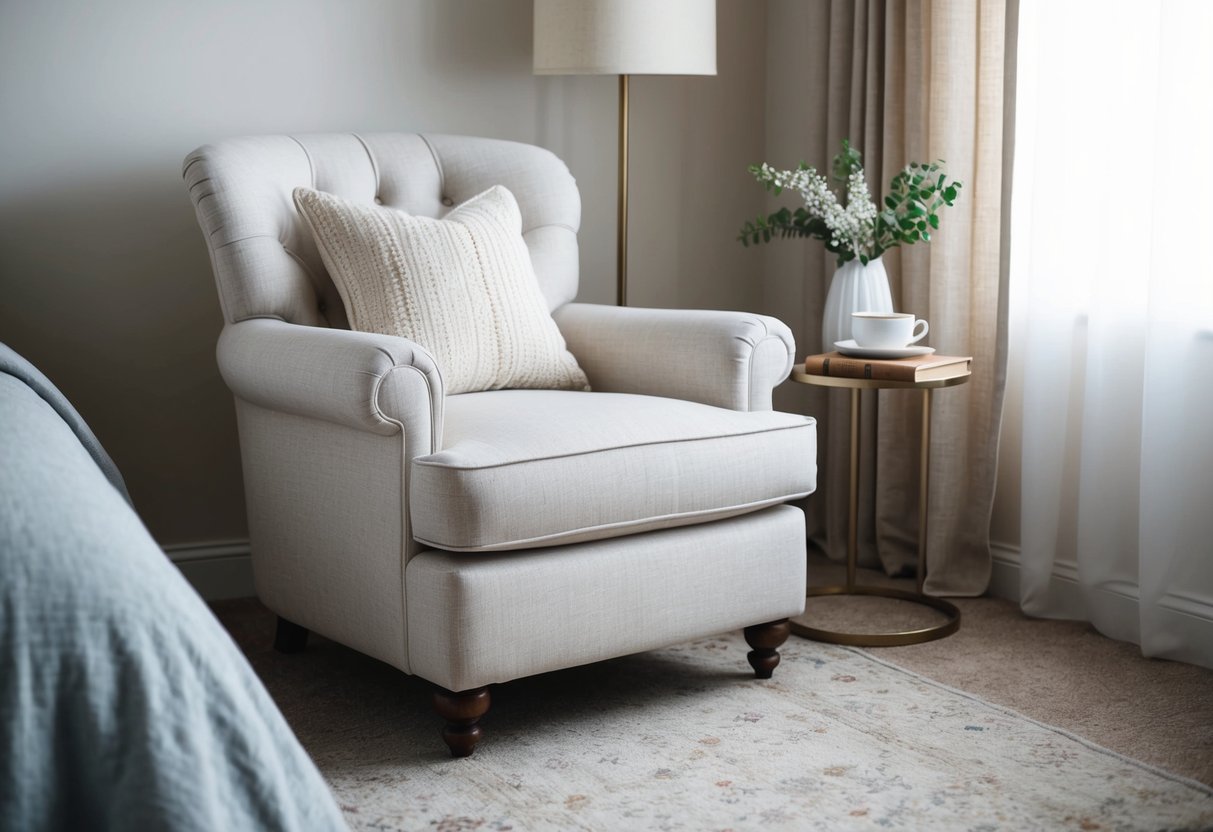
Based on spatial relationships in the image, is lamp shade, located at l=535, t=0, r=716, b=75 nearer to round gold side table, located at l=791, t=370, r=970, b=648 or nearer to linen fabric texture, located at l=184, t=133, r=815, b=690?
linen fabric texture, located at l=184, t=133, r=815, b=690

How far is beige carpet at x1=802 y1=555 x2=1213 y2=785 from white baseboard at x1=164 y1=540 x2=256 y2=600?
1.28 meters

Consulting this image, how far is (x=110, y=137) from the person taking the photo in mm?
2596

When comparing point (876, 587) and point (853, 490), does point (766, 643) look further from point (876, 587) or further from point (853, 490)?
point (876, 587)

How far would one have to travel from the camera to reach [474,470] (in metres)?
1.78

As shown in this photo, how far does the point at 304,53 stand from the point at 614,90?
816 mm

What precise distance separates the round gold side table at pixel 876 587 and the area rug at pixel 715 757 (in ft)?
0.32

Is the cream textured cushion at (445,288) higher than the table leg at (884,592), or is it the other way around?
the cream textured cushion at (445,288)

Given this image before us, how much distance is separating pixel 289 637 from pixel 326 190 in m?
0.89

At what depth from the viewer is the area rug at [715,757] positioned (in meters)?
1.69

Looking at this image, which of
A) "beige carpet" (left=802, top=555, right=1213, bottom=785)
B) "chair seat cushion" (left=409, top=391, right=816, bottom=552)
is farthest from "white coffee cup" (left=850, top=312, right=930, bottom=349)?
"beige carpet" (left=802, top=555, right=1213, bottom=785)

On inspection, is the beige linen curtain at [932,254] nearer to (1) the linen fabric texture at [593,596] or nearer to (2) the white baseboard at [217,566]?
(1) the linen fabric texture at [593,596]

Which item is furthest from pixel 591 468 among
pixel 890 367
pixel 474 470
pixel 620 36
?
pixel 620 36

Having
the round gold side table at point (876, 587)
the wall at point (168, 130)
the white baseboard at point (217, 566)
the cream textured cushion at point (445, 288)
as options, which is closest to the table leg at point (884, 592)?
the round gold side table at point (876, 587)

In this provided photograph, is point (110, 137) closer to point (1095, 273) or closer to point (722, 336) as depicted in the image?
point (722, 336)
